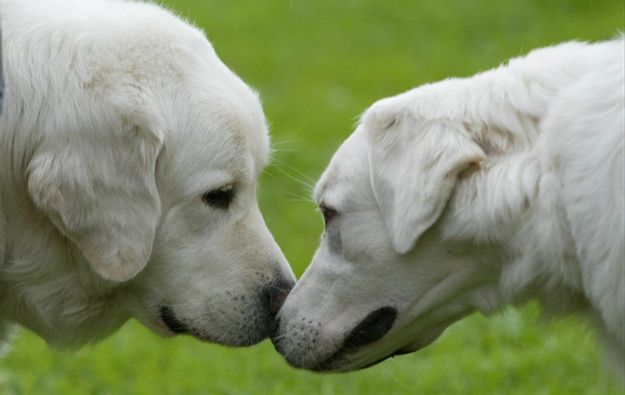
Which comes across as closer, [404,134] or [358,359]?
[404,134]

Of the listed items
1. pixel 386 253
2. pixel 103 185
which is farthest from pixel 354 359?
pixel 103 185

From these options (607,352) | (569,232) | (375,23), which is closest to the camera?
(569,232)

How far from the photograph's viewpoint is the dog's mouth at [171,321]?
532 cm

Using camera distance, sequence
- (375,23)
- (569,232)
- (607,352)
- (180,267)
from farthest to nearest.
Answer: (375,23) → (180,267) → (607,352) → (569,232)

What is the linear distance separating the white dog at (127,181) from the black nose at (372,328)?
0.37 m

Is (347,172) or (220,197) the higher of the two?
(347,172)

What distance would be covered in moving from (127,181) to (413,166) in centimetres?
111

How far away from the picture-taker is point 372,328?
17.2 ft

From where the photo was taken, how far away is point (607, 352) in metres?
4.86

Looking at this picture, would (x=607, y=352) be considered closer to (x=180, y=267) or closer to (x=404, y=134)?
(x=404, y=134)

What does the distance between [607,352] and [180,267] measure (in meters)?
1.74

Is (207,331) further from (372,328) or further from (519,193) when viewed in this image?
(519,193)

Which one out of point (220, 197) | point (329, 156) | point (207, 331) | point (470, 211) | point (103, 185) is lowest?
point (329, 156)

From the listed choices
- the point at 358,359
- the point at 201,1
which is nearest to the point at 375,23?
the point at 201,1
